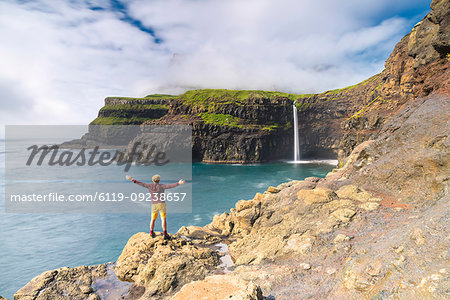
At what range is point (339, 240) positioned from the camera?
9.27m

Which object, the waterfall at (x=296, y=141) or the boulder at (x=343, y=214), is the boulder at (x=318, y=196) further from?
the waterfall at (x=296, y=141)

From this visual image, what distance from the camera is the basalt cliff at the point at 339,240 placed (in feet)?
21.0

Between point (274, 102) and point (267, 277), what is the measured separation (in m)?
103

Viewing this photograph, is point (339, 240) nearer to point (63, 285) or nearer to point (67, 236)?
point (63, 285)

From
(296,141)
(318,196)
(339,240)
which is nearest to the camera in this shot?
(339,240)

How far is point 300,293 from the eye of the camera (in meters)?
7.16

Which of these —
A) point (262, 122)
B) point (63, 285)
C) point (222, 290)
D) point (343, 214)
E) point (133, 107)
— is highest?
point (133, 107)

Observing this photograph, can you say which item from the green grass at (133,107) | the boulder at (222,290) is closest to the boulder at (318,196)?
the boulder at (222,290)

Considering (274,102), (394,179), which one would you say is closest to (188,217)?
(394,179)

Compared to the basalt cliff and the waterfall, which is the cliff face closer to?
the waterfall

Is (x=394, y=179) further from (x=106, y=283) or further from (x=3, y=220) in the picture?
(x=3, y=220)

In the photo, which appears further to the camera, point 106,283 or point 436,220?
point 106,283

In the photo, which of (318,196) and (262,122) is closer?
(318,196)

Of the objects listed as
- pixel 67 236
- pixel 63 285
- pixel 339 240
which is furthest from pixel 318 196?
pixel 67 236
